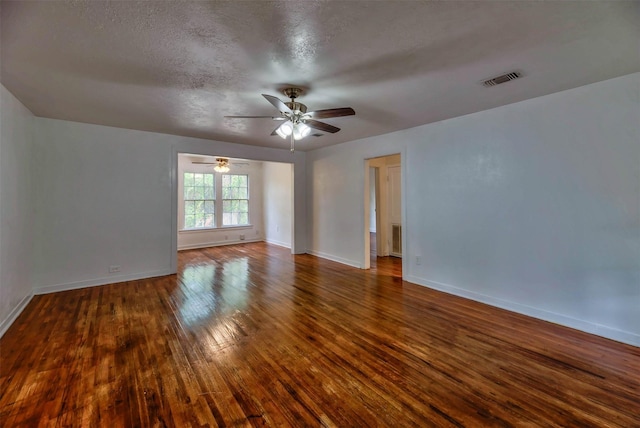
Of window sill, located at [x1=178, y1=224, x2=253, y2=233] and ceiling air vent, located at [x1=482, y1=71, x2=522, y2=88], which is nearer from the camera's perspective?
ceiling air vent, located at [x1=482, y1=71, x2=522, y2=88]

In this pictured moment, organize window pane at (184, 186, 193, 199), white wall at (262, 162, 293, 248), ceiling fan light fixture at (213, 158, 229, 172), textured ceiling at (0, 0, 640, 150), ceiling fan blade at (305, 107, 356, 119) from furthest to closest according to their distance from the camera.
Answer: white wall at (262, 162, 293, 248) < window pane at (184, 186, 193, 199) < ceiling fan light fixture at (213, 158, 229, 172) < ceiling fan blade at (305, 107, 356, 119) < textured ceiling at (0, 0, 640, 150)

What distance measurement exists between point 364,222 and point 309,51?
358 centimetres

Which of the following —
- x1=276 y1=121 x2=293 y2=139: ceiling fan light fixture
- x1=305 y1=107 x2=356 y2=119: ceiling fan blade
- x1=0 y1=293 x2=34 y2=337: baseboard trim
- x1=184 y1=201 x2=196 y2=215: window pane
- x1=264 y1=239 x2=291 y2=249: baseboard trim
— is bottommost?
x1=0 y1=293 x2=34 y2=337: baseboard trim

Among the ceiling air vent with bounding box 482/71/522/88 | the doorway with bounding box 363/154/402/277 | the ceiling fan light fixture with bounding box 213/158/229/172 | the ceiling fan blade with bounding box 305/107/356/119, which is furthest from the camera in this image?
the ceiling fan light fixture with bounding box 213/158/229/172

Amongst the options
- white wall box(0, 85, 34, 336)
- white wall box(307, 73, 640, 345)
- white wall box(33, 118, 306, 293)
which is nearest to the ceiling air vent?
white wall box(307, 73, 640, 345)

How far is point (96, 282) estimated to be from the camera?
14.0 ft

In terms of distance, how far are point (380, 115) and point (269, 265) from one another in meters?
3.62

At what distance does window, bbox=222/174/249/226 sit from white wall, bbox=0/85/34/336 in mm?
4566

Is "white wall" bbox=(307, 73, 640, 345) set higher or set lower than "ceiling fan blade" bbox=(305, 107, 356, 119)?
lower

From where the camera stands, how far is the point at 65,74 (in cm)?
250

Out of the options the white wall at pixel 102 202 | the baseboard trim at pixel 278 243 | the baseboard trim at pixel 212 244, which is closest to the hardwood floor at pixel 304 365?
the white wall at pixel 102 202

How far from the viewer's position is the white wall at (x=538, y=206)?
2570 mm

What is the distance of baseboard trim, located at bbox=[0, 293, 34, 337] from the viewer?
271 cm

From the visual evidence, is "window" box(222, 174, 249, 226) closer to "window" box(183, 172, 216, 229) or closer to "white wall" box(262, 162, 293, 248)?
"window" box(183, 172, 216, 229)
